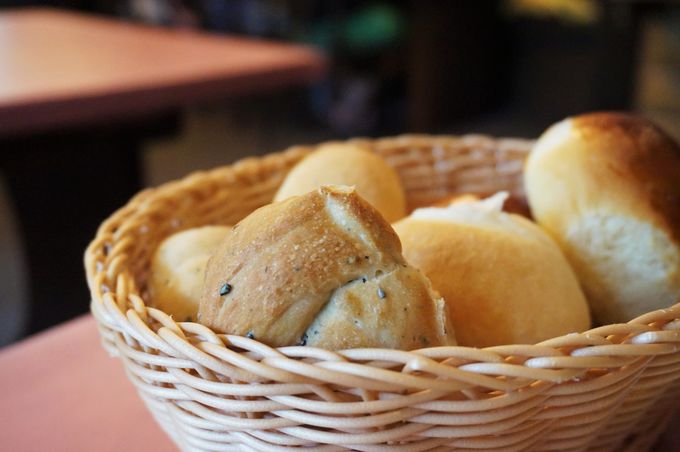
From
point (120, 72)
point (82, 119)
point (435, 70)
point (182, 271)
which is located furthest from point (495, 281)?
point (435, 70)

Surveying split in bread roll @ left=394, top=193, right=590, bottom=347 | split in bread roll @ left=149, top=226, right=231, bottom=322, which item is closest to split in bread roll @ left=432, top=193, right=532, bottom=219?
split in bread roll @ left=394, top=193, right=590, bottom=347

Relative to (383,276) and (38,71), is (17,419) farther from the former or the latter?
(38,71)

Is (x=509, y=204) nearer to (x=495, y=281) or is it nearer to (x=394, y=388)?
(x=495, y=281)

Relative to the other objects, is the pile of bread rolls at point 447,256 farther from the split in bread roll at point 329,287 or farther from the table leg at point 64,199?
the table leg at point 64,199

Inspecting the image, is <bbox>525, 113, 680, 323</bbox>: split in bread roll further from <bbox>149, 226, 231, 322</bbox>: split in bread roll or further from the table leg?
the table leg

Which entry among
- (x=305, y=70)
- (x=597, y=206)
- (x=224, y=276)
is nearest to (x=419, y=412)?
(x=224, y=276)

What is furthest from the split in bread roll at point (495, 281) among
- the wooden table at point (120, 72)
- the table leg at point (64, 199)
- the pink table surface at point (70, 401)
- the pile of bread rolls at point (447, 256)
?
the table leg at point (64, 199)
